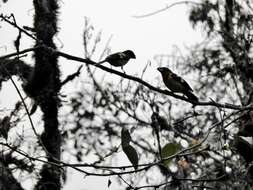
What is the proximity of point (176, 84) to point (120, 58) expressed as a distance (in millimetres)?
186

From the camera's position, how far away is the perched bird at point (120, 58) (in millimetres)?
1035

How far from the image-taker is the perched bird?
40.8 inches

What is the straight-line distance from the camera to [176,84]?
100 centimetres

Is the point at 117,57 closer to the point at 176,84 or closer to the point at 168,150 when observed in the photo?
the point at 176,84

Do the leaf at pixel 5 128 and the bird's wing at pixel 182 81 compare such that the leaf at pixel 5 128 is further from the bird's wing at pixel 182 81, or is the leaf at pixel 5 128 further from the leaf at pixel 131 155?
the bird's wing at pixel 182 81

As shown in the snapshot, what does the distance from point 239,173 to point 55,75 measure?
2.88 metres

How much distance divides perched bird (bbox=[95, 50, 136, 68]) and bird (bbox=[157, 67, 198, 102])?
0.34 feet

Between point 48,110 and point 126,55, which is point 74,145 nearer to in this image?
point 48,110

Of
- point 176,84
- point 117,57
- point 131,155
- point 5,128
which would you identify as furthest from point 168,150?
point 5,128

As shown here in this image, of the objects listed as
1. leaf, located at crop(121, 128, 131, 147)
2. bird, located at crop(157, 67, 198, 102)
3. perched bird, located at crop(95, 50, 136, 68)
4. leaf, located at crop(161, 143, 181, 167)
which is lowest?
leaf, located at crop(161, 143, 181, 167)

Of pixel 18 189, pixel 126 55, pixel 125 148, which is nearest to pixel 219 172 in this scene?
pixel 125 148

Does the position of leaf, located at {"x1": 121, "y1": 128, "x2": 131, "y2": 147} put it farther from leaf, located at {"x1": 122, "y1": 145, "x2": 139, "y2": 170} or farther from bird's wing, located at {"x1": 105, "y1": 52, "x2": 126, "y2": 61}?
bird's wing, located at {"x1": 105, "y1": 52, "x2": 126, "y2": 61}

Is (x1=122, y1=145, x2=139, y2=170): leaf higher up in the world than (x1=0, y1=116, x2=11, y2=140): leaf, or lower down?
lower down

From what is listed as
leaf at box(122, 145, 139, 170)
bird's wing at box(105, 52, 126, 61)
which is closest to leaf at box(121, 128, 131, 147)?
leaf at box(122, 145, 139, 170)
